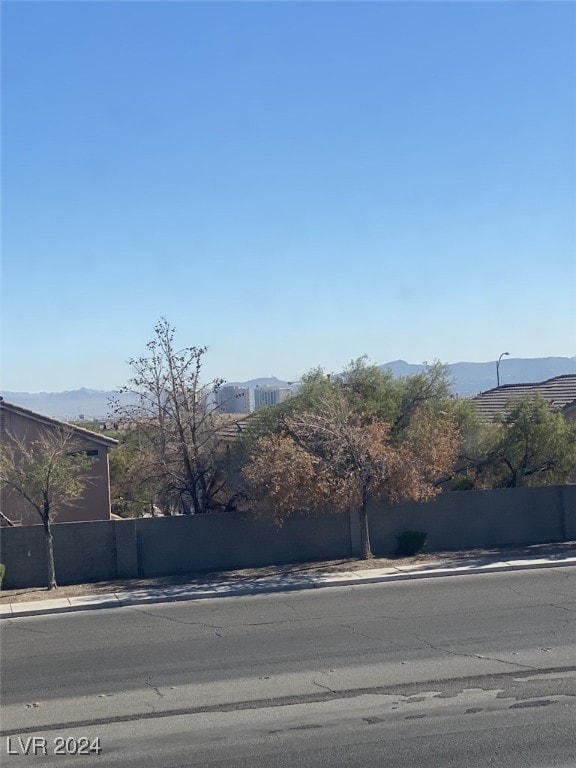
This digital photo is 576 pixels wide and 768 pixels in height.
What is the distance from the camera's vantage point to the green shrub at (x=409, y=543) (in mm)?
22453

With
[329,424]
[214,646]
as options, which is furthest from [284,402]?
[214,646]

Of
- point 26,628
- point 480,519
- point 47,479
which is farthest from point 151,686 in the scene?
point 480,519

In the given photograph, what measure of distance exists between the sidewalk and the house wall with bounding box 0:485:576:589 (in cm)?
203

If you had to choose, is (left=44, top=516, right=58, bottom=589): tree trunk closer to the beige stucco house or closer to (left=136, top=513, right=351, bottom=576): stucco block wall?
(left=136, top=513, right=351, bottom=576): stucco block wall

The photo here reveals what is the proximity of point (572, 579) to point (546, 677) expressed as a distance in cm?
789

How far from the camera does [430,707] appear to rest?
984cm

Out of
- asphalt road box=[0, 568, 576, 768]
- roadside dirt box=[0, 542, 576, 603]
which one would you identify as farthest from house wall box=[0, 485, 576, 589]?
asphalt road box=[0, 568, 576, 768]

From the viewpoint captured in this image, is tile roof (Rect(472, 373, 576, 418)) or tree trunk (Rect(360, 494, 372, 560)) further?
tile roof (Rect(472, 373, 576, 418))

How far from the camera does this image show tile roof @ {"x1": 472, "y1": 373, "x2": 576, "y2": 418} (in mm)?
Result: 32031

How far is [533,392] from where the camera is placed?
31.8 metres

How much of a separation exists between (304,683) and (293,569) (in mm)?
10140

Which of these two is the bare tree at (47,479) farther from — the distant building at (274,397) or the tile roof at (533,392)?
the tile roof at (533,392)

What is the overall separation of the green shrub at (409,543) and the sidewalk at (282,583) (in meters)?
1.26

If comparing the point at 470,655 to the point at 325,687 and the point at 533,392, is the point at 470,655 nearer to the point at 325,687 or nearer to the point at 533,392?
the point at 325,687
